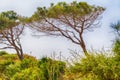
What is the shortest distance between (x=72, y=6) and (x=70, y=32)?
193 cm

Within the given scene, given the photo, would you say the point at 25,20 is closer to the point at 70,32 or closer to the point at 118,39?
the point at 70,32

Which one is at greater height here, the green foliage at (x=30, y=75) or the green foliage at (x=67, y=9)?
the green foliage at (x=67, y=9)

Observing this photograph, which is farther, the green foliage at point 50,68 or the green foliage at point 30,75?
the green foliage at point 30,75

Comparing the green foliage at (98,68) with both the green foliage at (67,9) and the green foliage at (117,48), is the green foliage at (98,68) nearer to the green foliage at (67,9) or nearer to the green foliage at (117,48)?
the green foliage at (117,48)

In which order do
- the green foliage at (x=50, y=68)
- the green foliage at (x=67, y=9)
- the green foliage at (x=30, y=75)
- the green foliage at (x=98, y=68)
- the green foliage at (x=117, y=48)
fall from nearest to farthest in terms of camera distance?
the green foliage at (x=98, y=68), the green foliage at (x=117, y=48), the green foliage at (x=50, y=68), the green foliage at (x=30, y=75), the green foliage at (x=67, y=9)

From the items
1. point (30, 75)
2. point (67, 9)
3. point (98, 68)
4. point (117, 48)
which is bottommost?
point (30, 75)

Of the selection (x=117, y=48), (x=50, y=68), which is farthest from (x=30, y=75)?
(x=117, y=48)

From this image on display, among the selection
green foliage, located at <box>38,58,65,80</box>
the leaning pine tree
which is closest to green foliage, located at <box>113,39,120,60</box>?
green foliage, located at <box>38,58,65,80</box>

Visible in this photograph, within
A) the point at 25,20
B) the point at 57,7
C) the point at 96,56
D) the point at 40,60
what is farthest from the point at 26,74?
the point at 25,20

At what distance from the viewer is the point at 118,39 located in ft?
20.2

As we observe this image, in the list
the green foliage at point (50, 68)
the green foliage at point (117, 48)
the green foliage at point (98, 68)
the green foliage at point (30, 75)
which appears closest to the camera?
the green foliage at point (98, 68)

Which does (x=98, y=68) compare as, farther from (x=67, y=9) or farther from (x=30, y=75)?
(x=67, y=9)

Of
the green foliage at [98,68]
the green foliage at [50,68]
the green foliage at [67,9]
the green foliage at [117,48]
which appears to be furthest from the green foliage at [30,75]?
the green foliage at [67,9]

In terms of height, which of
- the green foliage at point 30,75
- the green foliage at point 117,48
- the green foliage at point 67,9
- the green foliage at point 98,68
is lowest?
the green foliage at point 30,75
